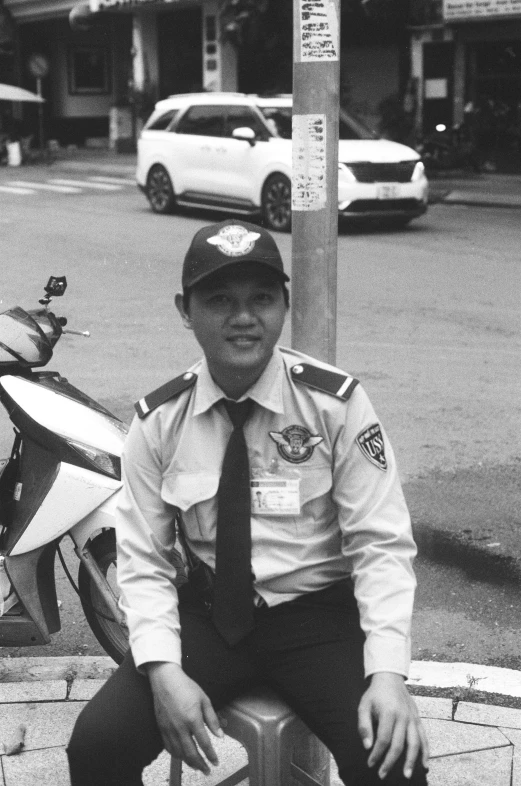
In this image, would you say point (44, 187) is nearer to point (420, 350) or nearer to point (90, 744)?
point (420, 350)

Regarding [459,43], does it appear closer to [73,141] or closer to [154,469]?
[73,141]

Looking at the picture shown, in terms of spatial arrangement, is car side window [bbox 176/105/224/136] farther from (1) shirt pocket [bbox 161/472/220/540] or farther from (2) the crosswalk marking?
(1) shirt pocket [bbox 161/472/220/540]

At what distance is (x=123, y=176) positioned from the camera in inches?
936

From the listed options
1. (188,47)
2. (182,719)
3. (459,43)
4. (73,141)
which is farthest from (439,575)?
(73,141)

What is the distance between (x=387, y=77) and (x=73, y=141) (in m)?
12.1

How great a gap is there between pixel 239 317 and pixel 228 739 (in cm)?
137

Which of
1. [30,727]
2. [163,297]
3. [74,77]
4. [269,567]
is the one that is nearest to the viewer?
[269,567]

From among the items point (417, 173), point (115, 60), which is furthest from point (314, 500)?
point (115, 60)

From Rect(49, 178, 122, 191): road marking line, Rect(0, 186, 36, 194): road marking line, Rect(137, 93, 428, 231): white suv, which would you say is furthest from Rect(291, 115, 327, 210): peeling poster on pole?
Rect(49, 178, 122, 191): road marking line

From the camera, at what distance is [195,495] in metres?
2.50

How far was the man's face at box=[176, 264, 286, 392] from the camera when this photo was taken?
8.14ft

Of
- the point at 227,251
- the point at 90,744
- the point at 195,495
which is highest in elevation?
the point at 227,251

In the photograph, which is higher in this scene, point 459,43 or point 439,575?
point 459,43

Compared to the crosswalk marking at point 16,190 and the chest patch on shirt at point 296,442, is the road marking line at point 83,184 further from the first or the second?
the chest patch on shirt at point 296,442
